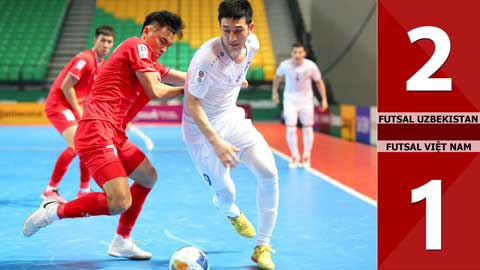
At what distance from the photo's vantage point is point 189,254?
423 centimetres

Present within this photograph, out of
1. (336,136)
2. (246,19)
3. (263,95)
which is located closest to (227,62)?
(246,19)

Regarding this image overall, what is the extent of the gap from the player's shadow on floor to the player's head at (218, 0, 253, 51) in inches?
62.7

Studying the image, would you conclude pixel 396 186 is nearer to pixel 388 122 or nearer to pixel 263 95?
pixel 388 122

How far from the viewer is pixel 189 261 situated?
4.19 meters

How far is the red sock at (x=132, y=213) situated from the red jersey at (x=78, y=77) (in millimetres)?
2577

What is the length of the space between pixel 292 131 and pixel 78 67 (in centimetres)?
477

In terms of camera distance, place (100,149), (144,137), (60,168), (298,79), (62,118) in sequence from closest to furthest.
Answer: (100,149), (62,118), (60,168), (298,79), (144,137)

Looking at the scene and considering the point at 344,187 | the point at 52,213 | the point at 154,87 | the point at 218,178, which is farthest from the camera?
the point at 344,187

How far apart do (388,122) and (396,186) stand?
281mm

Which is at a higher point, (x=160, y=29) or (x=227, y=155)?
(x=160, y=29)

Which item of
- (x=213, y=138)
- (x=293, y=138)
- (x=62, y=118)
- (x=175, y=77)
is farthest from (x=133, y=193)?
(x=293, y=138)

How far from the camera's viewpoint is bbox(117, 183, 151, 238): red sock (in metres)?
4.92

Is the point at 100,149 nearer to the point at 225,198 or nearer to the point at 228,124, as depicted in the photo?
the point at 228,124

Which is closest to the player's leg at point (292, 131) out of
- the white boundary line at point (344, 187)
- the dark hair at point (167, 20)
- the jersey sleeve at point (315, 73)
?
the white boundary line at point (344, 187)
